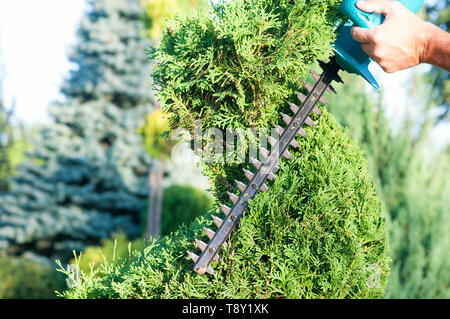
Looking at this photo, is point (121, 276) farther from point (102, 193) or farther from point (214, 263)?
point (102, 193)

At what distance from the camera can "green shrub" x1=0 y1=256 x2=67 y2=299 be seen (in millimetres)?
6870

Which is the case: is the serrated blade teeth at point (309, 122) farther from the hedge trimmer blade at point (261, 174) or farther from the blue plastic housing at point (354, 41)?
the blue plastic housing at point (354, 41)

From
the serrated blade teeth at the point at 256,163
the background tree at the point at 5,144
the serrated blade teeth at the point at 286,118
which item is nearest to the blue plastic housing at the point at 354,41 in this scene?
the serrated blade teeth at the point at 286,118

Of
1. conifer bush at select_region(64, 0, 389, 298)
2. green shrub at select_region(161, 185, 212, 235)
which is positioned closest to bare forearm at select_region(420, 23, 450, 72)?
conifer bush at select_region(64, 0, 389, 298)

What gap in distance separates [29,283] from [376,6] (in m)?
7.51

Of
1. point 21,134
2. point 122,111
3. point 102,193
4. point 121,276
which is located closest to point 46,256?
point 102,193

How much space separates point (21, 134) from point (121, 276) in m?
15.6

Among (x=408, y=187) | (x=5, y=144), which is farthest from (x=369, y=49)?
(x=5, y=144)

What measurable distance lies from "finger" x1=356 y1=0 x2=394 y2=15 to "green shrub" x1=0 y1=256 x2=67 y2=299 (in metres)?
6.93

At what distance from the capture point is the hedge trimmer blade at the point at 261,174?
1848 millimetres

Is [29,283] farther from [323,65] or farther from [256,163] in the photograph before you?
[323,65]

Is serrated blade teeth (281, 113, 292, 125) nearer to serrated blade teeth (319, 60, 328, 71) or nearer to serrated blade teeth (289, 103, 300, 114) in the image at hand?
serrated blade teeth (289, 103, 300, 114)

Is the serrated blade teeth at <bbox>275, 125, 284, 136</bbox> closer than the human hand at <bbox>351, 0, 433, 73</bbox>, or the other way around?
the human hand at <bbox>351, 0, 433, 73</bbox>

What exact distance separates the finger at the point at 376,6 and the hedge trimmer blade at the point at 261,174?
0.36 meters
